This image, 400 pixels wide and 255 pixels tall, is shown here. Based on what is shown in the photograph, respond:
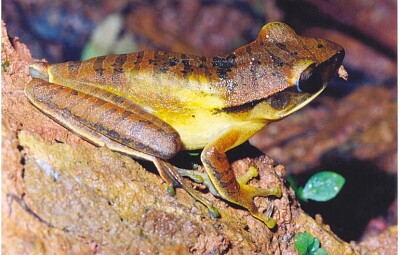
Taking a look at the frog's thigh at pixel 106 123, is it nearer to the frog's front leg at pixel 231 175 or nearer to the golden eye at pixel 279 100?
the frog's front leg at pixel 231 175

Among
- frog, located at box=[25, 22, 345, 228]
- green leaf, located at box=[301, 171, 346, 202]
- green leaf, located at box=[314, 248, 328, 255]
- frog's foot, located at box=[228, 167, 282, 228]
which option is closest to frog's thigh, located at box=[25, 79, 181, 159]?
frog, located at box=[25, 22, 345, 228]

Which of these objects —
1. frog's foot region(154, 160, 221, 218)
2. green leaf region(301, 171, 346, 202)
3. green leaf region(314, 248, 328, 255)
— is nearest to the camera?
frog's foot region(154, 160, 221, 218)

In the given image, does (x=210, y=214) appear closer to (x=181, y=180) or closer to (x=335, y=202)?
(x=181, y=180)

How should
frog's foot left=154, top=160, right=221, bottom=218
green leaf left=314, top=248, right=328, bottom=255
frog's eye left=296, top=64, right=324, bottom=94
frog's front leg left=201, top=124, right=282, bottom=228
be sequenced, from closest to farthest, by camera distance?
frog's foot left=154, top=160, right=221, bottom=218 → frog's front leg left=201, top=124, right=282, bottom=228 → frog's eye left=296, top=64, right=324, bottom=94 → green leaf left=314, top=248, right=328, bottom=255

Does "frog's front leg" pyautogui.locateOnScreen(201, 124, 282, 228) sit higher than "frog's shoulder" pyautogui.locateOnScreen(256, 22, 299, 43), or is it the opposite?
"frog's shoulder" pyautogui.locateOnScreen(256, 22, 299, 43)

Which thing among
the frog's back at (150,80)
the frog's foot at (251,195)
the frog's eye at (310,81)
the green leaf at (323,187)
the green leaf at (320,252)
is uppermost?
the frog's back at (150,80)

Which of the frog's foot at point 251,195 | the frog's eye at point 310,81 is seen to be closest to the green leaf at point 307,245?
the frog's foot at point 251,195

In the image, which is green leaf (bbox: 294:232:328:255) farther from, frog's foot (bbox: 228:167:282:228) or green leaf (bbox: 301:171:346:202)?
green leaf (bbox: 301:171:346:202)
